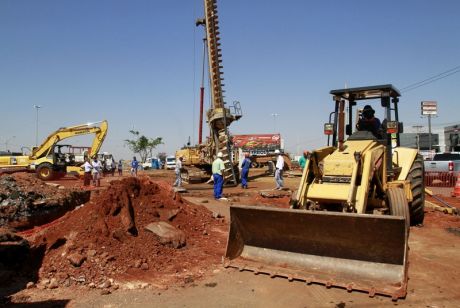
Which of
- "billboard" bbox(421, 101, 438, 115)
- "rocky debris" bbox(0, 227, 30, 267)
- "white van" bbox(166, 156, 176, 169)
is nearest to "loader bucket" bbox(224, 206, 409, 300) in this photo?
"rocky debris" bbox(0, 227, 30, 267)

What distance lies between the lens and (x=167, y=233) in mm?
8211

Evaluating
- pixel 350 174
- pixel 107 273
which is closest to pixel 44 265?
pixel 107 273

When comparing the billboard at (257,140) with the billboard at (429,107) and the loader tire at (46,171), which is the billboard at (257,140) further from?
the loader tire at (46,171)

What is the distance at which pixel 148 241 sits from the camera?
25.8ft

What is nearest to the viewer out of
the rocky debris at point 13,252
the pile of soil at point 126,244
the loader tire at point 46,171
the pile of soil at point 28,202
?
the pile of soil at point 126,244

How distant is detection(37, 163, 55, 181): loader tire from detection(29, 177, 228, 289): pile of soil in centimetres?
2070

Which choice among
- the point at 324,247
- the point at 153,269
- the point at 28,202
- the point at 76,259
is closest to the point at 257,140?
the point at 28,202

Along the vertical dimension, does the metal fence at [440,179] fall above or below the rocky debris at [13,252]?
above

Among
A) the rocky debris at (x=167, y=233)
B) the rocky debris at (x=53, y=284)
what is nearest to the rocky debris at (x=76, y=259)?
the rocky debris at (x=53, y=284)

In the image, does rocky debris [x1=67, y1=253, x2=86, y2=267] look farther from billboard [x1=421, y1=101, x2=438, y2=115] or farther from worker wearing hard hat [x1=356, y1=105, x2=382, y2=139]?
billboard [x1=421, y1=101, x2=438, y2=115]

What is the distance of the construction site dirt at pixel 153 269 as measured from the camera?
576cm

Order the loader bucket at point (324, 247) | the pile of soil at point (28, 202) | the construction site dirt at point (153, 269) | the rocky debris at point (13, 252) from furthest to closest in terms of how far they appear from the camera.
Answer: the pile of soil at point (28, 202) < the rocky debris at point (13, 252) < the loader bucket at point (324, 247) < the construction site dirt at point (153, 269)

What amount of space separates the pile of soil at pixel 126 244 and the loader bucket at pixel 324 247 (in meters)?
0.77

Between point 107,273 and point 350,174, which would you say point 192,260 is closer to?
point 107,273
